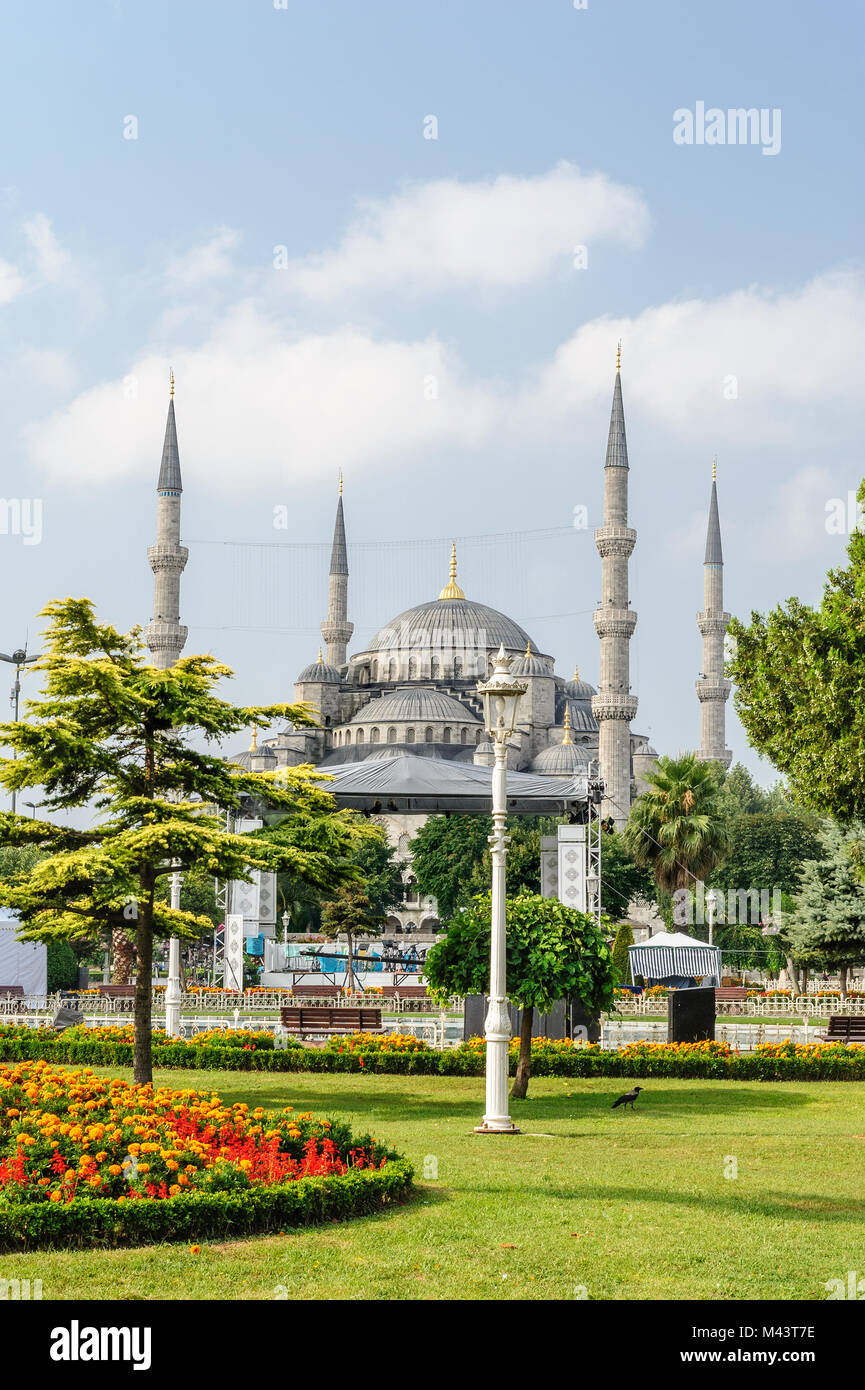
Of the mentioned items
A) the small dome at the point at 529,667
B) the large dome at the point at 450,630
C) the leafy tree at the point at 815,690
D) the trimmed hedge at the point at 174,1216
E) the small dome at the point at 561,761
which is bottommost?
the trimmed hedge at the point at 174,1216

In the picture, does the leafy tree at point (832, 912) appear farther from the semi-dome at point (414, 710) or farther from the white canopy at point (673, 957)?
the semi-dome at point (414, 710)

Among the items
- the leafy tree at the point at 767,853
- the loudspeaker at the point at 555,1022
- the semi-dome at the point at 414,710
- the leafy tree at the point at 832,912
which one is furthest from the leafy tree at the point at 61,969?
the semi-dome at the point at 414,710

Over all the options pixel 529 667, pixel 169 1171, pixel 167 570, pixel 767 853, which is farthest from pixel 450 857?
pixel 169 1171

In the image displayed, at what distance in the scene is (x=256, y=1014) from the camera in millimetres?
37062

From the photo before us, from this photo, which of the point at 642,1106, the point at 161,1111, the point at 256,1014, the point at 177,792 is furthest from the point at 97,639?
the point at 256,1014

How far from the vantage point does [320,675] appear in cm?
10969

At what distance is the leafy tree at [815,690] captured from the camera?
52.5ft

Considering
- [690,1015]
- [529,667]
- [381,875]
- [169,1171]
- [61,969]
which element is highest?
[529,667]

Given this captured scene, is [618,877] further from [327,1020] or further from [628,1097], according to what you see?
[628,1097]

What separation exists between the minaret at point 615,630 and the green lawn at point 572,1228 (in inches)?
2300

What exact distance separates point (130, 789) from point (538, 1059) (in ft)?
23.6

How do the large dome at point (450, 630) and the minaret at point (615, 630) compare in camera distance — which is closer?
the minaret at point (615, 630)
